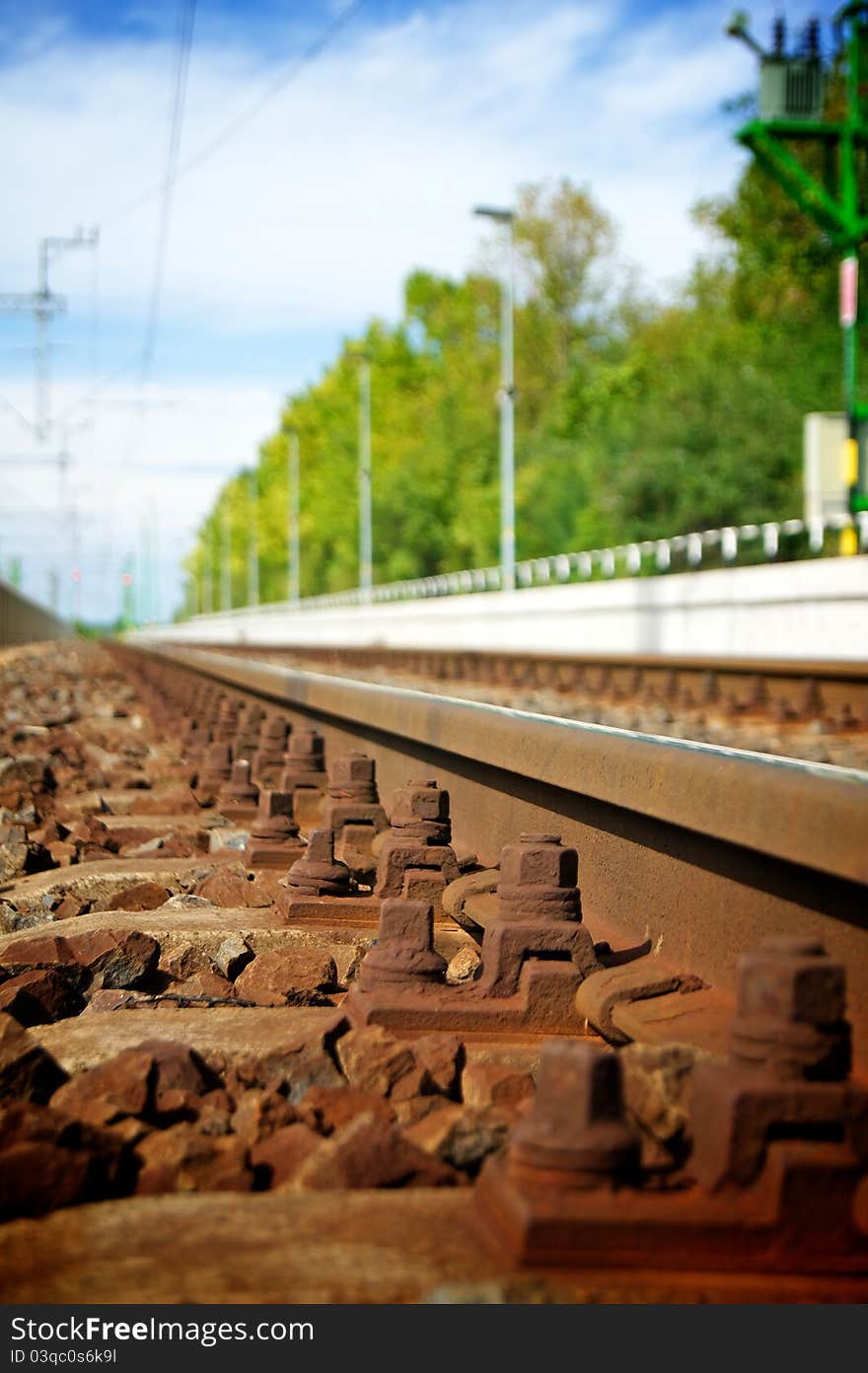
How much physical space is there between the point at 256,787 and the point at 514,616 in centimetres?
1871

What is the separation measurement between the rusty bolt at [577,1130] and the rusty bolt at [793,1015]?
190 mm

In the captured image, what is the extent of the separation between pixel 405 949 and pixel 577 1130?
3.30 feet

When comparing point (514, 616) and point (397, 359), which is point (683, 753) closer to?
point (514, 616)

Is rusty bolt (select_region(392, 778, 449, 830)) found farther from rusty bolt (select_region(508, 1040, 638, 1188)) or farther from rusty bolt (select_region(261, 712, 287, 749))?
rusty bolt (select_region(261, 712, 287, 749))

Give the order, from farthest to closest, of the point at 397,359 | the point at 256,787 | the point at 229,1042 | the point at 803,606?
1. the point at 397,359
2. the point at 803,606
3. the point at 256,787
4. the point at 229,1042

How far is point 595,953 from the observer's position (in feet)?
10.3

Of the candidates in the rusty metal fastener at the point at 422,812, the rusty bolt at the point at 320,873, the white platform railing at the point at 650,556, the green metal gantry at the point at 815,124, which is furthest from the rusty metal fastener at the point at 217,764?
the green metal gantry at the point at 815,124

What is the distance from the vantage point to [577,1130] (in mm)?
1939

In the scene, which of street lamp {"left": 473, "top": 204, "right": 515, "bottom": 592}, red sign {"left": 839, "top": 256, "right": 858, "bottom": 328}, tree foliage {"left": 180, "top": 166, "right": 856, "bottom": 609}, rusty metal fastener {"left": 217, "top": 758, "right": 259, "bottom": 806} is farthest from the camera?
tree foliage {"left": 180, "top": 166, "right": 856, "bottom": 609}

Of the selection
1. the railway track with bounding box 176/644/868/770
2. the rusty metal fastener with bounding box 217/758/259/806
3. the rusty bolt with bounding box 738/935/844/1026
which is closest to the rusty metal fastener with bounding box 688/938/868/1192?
the rusty bolt with bounding box 738/935/844/1026

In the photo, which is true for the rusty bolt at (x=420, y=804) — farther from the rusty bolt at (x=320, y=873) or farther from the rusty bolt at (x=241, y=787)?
the rusty bolt at (x=241, y=787)

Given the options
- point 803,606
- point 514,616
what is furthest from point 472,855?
point 514,616

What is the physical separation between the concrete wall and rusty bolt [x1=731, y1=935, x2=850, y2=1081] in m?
12.3

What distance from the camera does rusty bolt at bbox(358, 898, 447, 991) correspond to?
2889mm
